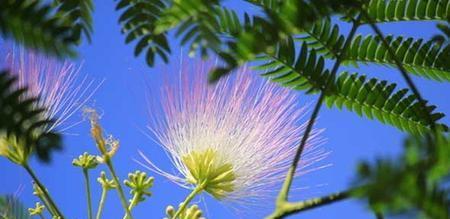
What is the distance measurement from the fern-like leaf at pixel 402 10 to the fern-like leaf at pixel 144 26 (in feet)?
2.26

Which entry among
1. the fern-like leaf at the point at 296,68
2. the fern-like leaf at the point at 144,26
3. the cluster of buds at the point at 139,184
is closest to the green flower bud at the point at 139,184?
the cluster of buds at the point at 139,184

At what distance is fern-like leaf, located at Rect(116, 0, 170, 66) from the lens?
925 millimetres

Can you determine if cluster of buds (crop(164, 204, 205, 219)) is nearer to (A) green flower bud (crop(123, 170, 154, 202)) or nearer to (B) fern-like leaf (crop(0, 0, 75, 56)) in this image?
(A) green flower bud (crop(123, 170, 154, 202))

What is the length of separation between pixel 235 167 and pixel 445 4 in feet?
2.64

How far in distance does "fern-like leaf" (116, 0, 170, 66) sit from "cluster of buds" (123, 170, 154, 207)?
90cm

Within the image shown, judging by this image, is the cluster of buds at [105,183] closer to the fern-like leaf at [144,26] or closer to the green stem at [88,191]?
the green stem at [88,191]

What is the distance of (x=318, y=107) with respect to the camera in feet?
3.53

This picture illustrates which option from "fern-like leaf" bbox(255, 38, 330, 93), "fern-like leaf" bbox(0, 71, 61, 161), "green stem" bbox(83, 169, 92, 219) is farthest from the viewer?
"green stem" bbox(83, 169, 92, 219)

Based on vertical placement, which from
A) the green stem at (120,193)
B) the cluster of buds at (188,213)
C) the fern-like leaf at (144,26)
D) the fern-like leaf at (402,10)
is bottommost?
the cluster of buds at (188,213)

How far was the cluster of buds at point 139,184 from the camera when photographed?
184cm

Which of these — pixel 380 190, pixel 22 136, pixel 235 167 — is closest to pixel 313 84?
pixel 235 167

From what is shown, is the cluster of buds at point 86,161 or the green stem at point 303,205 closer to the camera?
the green stem at point 303,205

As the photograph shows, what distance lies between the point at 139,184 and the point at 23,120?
3.69ft

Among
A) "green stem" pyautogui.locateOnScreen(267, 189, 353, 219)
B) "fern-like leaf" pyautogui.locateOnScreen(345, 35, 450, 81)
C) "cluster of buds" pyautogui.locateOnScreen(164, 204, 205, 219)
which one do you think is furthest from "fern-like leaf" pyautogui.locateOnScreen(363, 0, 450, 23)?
"green stem" pyautogui.locateOnScreen(267, 189, 353, 219)
